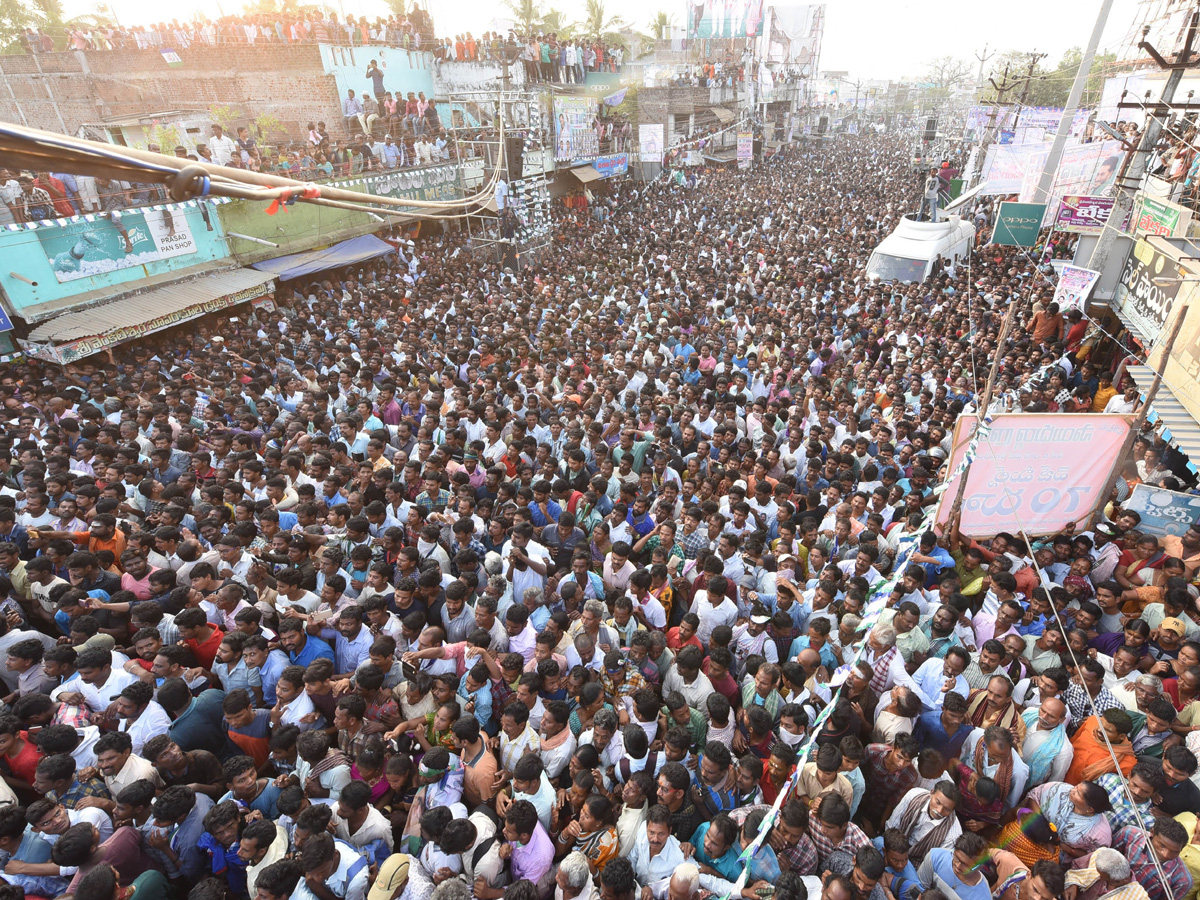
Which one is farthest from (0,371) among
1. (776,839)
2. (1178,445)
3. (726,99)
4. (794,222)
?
(726,99)

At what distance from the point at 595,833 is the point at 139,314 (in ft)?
39.1

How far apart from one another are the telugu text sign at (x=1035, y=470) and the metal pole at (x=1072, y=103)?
8676mm

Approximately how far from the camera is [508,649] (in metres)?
4.37

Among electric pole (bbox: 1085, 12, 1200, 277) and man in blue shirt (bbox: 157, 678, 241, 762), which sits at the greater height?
electric pole (bbox: 1085, 12, 1200, 277)

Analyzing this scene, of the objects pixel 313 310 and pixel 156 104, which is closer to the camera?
pixel 313 310

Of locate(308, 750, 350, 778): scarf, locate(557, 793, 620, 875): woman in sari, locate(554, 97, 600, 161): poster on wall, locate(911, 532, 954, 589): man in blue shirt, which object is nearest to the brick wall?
locate(554, 97, 600, 161): poster on wall

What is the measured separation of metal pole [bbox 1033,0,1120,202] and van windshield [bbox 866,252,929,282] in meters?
2.55

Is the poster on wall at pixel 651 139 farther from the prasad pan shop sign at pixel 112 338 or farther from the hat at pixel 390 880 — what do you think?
the hat at pixel 390 880

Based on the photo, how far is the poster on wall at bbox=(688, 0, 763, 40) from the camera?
50812 millimetres

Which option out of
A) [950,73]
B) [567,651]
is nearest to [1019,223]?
[567,651]

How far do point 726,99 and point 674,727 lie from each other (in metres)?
43.7

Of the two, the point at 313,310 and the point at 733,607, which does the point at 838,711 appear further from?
the point at 313,310

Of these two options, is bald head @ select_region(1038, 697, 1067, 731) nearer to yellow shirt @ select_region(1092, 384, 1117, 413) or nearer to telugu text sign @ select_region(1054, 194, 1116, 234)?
yellow shirt @ select_region(1092, 384, 1117, 413)

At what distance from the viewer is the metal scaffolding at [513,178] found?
1616cm
